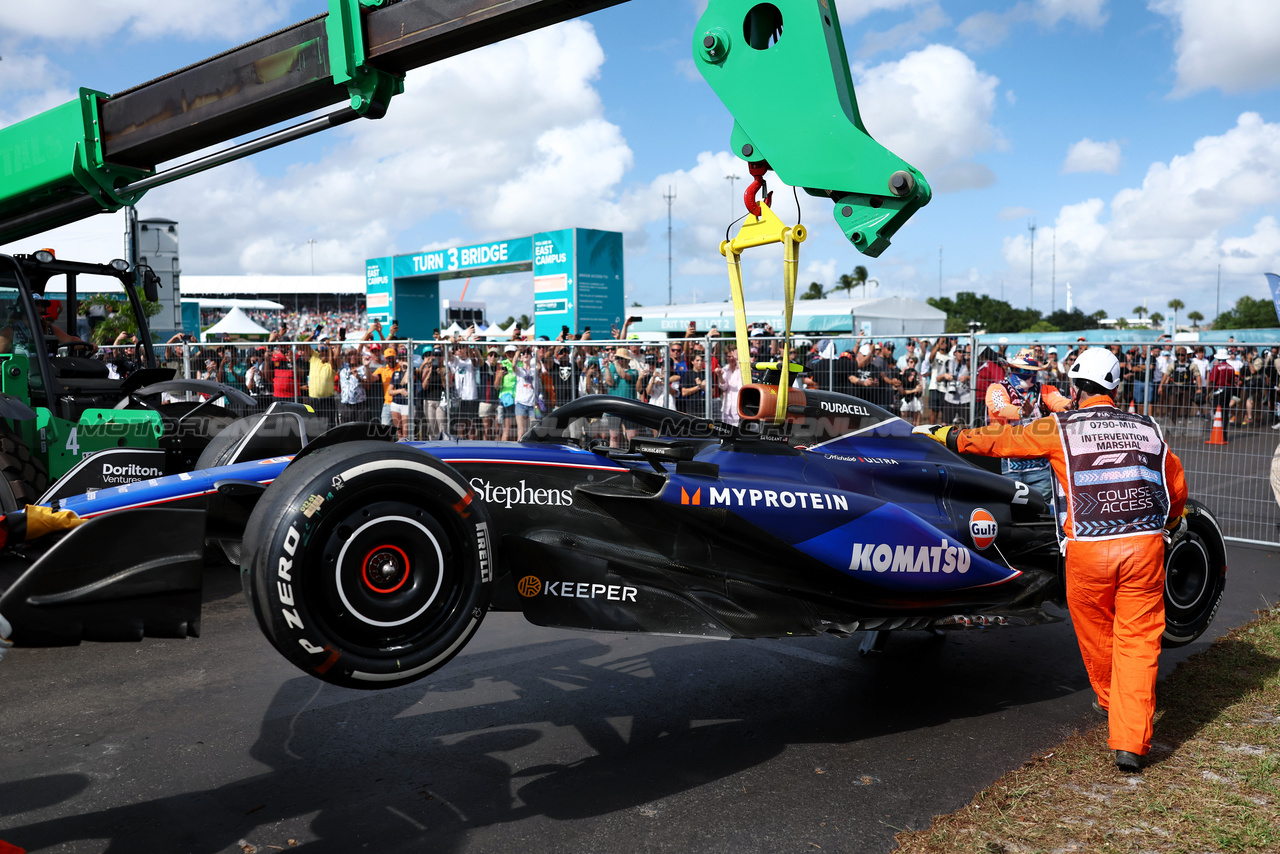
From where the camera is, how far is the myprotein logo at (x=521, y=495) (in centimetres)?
359

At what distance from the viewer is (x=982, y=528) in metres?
4.90

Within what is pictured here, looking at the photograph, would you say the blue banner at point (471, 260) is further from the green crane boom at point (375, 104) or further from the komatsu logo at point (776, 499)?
the komatsu logo at point (776, 499)

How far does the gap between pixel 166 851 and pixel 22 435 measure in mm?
5061

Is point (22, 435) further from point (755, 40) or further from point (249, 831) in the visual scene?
point (755, 40)


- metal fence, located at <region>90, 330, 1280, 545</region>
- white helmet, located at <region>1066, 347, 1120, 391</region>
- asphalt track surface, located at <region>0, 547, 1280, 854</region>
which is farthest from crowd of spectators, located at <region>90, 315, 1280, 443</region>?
white helmet, located at <region>1066, 347, 1120, 391</region>

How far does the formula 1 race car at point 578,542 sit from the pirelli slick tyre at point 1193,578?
0.01m

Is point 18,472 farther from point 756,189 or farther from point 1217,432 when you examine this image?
point 1217,432

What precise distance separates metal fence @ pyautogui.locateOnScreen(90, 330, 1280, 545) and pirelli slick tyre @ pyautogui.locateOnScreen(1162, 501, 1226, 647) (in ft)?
13.7

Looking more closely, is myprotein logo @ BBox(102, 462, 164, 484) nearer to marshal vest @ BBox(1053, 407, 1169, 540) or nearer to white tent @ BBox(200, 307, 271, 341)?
marshal vest @ BBox(1053, 407, 1169, 540)

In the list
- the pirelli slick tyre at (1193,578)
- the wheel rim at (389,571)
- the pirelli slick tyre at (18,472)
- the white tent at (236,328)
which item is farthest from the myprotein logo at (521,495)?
the white tent at (236,328)

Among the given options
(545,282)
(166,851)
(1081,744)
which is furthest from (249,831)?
(545,282)

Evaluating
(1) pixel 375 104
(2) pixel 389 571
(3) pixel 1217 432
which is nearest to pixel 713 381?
(3) pixel 1217 432

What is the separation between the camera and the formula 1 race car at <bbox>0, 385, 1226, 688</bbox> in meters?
2.81

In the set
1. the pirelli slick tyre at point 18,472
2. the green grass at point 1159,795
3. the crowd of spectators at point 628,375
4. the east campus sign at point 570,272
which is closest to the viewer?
the green grass at point 1159,795
